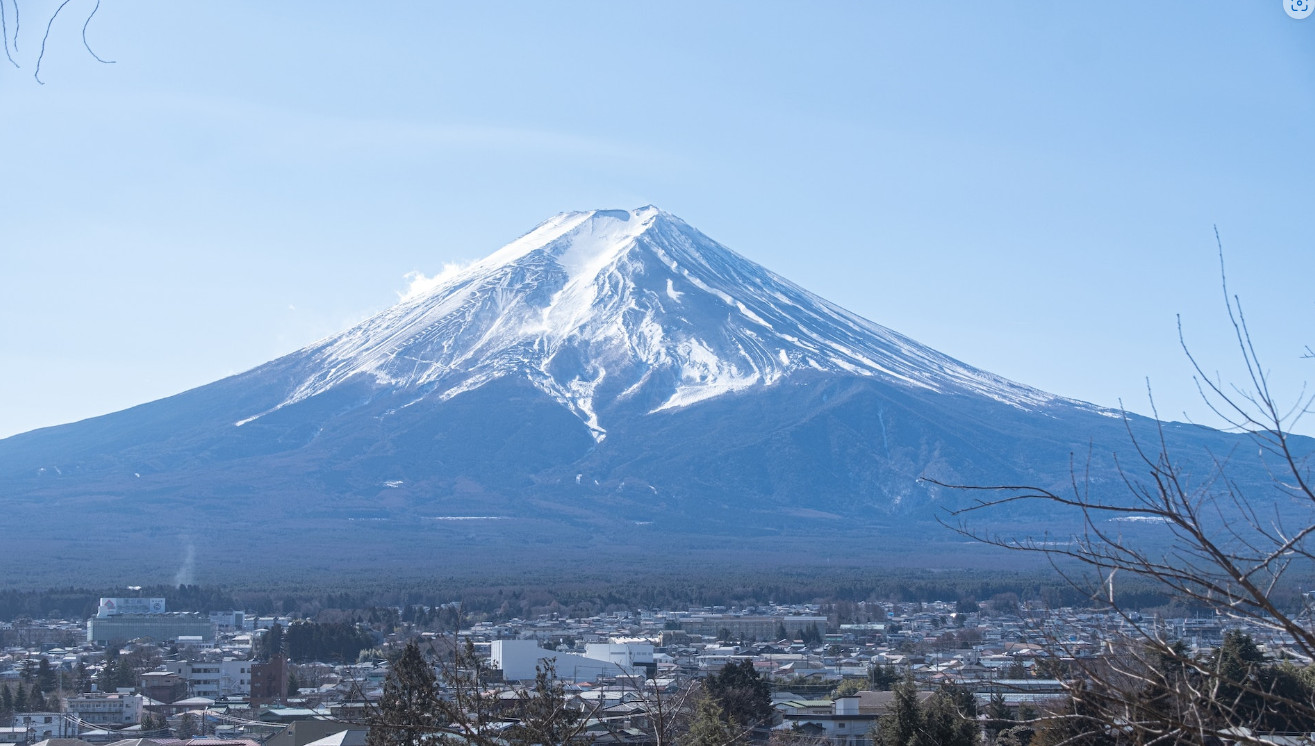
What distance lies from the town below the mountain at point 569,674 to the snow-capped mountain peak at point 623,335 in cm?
6091

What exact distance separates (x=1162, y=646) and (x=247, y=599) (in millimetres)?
62579

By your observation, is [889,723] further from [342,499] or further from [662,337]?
[662,337]

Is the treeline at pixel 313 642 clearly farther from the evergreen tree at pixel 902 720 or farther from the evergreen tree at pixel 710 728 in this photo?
the evergreen tree at pixel 902 720

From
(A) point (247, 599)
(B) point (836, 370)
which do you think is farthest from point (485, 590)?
(B) point (836, 370)

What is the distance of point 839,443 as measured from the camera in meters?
116

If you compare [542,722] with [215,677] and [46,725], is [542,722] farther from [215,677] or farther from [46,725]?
[215,677]

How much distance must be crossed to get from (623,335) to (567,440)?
20.3 metres

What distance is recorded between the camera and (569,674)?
33.8 metres

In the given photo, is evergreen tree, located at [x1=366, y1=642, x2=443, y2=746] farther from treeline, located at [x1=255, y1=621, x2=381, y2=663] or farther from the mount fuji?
the mount fuji

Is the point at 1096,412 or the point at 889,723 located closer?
the point at 889,723

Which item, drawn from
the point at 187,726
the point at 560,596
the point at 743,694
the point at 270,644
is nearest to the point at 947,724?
the point at 743,694

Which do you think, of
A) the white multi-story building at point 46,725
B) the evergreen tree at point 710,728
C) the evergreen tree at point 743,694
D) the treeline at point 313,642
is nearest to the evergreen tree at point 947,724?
the evergreen tree at point 710,728

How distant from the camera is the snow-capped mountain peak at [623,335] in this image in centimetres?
12275

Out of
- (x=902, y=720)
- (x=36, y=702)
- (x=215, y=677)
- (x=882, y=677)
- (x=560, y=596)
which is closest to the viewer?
(x=902, y=720)
